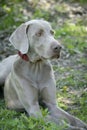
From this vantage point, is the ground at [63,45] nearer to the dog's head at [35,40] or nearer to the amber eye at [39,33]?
the dog's head at [35,40]

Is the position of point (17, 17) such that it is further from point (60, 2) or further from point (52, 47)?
point (52, 47)

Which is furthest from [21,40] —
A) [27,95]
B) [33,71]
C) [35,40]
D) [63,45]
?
[63,45]

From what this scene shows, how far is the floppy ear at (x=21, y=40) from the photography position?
5.28 metres

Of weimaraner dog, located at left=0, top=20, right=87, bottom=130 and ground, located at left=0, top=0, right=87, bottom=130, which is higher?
weimaraner dog, located at left=0, top=20, right=87, bottom=130

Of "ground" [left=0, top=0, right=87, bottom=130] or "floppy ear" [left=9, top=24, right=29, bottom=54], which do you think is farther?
"ground" [left=0, top=0, right=87, bottom=130]

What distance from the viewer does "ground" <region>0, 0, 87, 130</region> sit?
17.7ft

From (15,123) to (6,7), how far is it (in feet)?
15.3

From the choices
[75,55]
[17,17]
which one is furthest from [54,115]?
[17,17]

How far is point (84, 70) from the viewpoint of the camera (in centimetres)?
721

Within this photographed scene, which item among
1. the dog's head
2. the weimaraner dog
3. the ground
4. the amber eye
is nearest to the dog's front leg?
the weimaraner dog

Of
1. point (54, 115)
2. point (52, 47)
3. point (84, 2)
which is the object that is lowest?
point (84, 2)

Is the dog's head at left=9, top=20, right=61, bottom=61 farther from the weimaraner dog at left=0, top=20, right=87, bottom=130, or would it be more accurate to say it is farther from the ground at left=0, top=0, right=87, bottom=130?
the ground at left=0, top=0, right=87, bottom=130

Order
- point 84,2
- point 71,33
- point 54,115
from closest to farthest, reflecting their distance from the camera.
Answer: point 54,115, point 71,33, point 84,2

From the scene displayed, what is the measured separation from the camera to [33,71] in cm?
547
